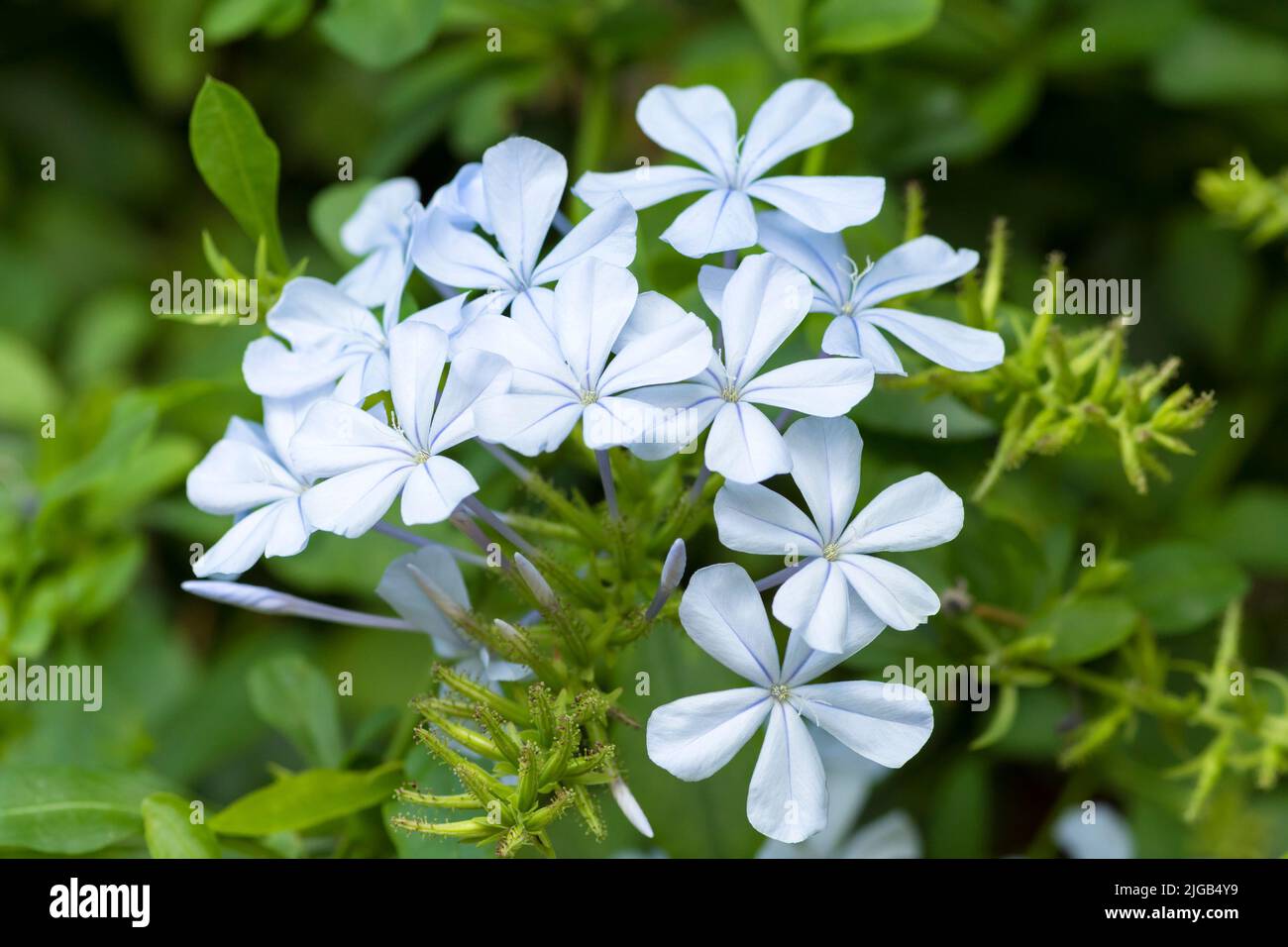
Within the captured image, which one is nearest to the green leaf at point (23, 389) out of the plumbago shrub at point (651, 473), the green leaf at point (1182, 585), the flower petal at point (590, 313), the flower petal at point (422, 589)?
the plumbago shrub at point (651, 473)

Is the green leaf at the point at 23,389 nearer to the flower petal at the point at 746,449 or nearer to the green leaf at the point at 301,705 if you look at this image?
the green leaf at the point at 301,705

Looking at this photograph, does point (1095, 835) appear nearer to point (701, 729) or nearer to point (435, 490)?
point (701, 729)

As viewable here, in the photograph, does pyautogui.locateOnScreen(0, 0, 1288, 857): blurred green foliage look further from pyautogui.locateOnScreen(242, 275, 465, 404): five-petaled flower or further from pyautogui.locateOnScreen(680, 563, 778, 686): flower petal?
pyautogui.locateOnScreen(680, 563, 778, 686): flower petal

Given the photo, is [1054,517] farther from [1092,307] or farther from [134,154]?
[134,154]

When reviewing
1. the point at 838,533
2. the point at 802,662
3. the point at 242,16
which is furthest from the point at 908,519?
the point at 242,16

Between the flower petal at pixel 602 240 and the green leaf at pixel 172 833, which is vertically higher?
the flower petal at pixel 602 240

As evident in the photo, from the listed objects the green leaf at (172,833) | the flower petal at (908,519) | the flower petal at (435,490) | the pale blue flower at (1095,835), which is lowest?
the pale blue flower at (1095,835)
